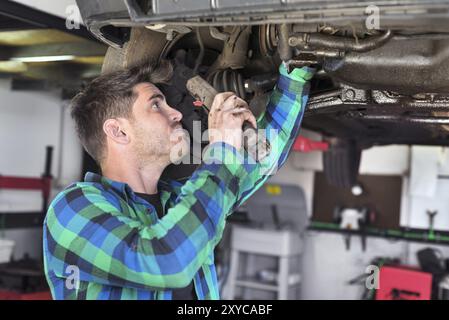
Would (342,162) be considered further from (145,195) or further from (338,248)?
(145,195)

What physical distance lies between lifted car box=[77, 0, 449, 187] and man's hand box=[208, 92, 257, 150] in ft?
0.50

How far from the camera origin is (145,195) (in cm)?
118

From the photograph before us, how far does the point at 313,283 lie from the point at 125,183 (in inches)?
138

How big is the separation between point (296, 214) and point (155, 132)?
3378mm

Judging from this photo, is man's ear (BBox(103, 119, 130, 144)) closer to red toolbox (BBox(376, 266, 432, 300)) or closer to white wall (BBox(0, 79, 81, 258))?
red toolbox (BBox(376, 266, 432, 300))

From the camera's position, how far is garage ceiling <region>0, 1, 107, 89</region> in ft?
5.68

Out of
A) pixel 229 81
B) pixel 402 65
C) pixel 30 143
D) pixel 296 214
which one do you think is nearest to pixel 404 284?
pixel 296 214

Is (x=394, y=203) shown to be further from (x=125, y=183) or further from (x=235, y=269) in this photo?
(x=125, y=183)

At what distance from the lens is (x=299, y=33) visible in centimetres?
111

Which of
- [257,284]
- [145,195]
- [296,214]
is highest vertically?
[145,195]

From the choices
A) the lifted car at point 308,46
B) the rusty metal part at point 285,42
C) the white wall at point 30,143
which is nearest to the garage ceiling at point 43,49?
the white wall at point 30,143

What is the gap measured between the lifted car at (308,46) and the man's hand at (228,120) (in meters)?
0.15

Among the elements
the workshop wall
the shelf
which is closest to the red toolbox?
the workshop wall
